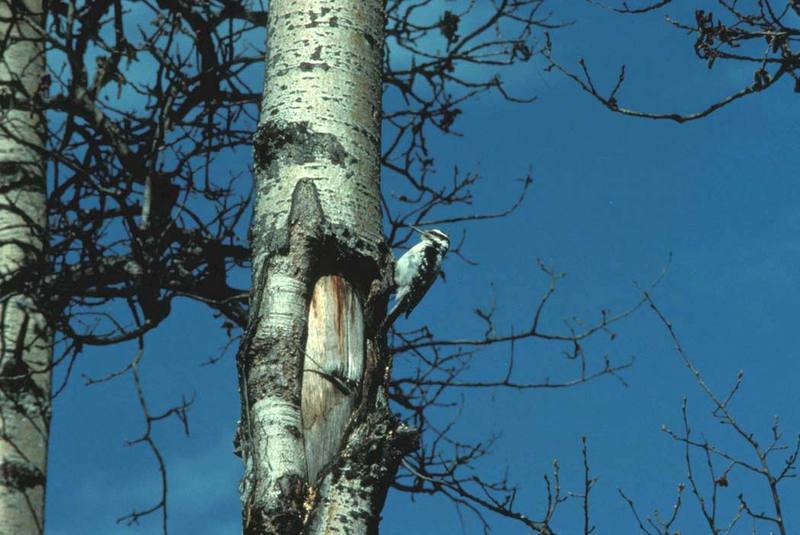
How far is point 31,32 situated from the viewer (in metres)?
5.75

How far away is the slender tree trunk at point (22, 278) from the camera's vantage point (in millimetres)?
4691

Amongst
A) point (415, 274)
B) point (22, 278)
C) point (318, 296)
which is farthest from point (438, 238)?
point (22, 278)

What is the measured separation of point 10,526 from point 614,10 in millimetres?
3327

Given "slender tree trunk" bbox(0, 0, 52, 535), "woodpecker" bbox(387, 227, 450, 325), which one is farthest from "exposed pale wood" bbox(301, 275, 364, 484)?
"slender tree trunk" bbox(0, 0, 52, 535)

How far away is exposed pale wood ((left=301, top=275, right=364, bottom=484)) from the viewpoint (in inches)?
99.8

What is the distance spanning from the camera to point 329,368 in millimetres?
2605

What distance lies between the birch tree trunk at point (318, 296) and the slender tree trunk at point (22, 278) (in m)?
2.49

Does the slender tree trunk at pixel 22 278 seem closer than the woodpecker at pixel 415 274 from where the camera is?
No

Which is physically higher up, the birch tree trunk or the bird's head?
the bird's head

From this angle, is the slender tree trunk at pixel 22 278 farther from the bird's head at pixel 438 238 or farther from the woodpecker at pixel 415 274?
the woodpecker at pixel 415 274

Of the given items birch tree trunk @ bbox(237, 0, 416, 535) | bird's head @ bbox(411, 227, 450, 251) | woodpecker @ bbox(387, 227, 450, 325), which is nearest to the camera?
birch tree trunk @ bbox(237, 0, 416, 535)

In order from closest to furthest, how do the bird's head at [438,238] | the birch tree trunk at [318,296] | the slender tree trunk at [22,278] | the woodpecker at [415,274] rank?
the birch tree trunk at [318,296]
the woodpecker at [415,274]
the bird's head at [438,238]
the slender tree trunk at [22,278]

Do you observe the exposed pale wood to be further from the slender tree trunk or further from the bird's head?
the slender tree trunk

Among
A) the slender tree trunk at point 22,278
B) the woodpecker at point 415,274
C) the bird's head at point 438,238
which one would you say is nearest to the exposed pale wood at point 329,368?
the woodpecker at point 415,274
